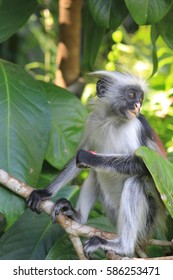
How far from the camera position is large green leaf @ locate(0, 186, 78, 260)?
3645mm

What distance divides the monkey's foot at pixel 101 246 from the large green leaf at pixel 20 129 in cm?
Result: 38

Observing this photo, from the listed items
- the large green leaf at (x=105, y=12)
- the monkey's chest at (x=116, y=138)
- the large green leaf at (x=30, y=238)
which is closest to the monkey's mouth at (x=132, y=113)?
the monkey's chest at (x=116, y=138)

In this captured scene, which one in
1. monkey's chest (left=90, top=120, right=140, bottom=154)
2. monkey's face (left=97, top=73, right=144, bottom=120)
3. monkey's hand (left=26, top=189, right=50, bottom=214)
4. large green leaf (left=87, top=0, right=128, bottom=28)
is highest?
large green leaf (left=87, top=0, right=128, bottom=28)

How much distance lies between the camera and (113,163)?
3.36m

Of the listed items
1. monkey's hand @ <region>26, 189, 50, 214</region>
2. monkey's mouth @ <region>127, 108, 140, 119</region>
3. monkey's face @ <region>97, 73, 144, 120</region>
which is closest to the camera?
monkey's hand @ <region>26, 189, 50, 214</region>

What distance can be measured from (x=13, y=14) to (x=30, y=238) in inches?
51.6

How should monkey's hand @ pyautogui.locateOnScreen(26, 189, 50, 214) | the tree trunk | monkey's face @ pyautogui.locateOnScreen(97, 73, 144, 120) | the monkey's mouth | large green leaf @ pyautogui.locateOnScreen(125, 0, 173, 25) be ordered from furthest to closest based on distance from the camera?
the tree trunk → monkey's face @ pyautogui.locateOnScreen(97, 73, 144, 120) → the monkey's mouth → monkey's hand @ pyautogui.locateOnScreen(26, 189, 50, 214) → large green leaf @ pyautogui.locateOnScreen(125, 0, 173, 25)

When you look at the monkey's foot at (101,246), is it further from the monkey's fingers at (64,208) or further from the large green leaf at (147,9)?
the large green leaf at (147,9)

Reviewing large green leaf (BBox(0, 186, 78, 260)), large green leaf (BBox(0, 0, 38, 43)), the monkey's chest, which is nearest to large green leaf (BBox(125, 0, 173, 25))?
the monkey's chest

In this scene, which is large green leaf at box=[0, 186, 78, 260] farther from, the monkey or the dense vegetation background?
the monkey

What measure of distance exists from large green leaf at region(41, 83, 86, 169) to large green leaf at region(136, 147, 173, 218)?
104 centimetres

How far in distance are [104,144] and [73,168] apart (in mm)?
225

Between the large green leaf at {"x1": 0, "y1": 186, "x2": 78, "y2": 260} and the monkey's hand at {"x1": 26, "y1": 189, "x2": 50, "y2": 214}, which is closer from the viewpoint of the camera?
the monkey's hand at {"x1": 26, "y1": 189, "x2": 50, "y2": 214}

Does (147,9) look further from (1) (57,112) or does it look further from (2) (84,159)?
(1) (57,112)
